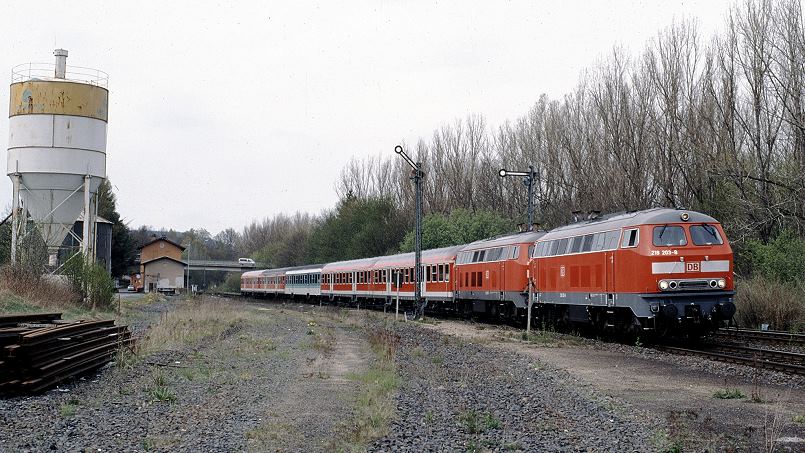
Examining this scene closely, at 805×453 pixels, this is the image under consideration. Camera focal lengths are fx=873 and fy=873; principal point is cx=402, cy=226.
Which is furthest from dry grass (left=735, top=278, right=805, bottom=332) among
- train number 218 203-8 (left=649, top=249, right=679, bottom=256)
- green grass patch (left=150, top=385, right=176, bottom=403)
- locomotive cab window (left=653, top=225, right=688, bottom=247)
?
green grass patch (left=150, top=385, right=176, bottom=403)

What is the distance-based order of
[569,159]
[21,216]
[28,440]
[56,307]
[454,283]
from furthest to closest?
[569,159]
[454,283]
[21,216]
[56,307]
[28,440]

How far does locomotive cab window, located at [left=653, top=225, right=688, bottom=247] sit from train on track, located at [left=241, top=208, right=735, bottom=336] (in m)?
0.02

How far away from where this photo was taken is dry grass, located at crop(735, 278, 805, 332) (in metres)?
25.2

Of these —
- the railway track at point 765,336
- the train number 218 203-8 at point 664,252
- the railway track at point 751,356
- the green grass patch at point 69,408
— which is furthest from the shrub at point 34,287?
the railway track at point 765,336

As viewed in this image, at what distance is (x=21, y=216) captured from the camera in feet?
112

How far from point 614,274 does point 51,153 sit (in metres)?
23.2

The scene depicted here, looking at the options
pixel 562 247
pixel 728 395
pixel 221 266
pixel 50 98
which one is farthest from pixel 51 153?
pixel 221 266

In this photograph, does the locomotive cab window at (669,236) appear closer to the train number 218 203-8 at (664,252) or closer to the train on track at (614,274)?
the train on track at (614,274)

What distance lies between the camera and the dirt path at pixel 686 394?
9.39m

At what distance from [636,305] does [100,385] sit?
11.8 metres

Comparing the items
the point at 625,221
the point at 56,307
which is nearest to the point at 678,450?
the point at 625,221

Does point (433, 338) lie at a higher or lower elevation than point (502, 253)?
lower

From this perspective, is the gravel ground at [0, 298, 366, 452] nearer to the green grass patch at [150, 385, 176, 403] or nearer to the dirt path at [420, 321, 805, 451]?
the green grass patch at [150, 385, 176, 403]

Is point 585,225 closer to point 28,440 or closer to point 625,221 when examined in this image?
point 625,221
